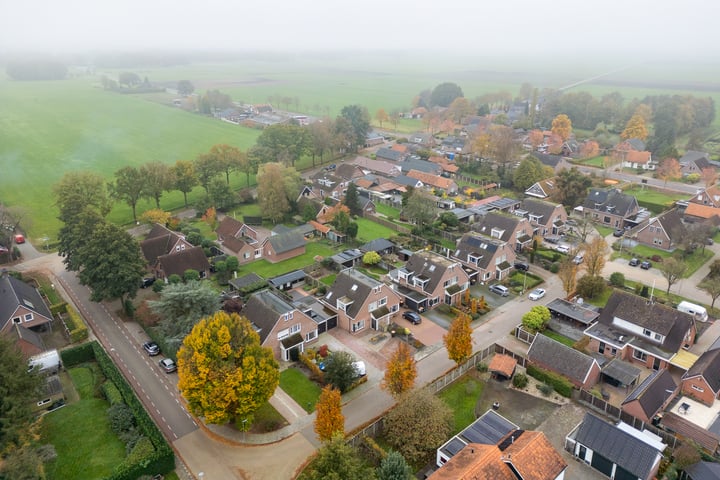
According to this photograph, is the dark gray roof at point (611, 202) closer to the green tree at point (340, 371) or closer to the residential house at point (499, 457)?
the residential house at point (499, 457)

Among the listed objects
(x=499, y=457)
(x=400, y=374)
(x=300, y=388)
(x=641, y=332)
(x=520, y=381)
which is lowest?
(x=300, y=388)

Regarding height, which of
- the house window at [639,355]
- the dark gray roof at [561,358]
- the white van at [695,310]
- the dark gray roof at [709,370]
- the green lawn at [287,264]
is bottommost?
the green lawn at [287,264]

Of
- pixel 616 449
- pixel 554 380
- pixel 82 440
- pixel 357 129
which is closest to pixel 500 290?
pixel 554 380

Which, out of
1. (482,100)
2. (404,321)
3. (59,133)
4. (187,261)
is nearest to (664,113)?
(482,100)

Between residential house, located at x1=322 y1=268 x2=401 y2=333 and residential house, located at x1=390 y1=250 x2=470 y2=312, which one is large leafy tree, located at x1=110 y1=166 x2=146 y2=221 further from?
residential house, located at x1=390 y1=250 x2=470 y2=312

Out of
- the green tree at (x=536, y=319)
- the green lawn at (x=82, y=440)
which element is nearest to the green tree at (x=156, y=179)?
the green lawn at (x=82, y=440)

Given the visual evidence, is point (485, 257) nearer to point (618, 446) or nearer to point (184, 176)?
point (618, 446)

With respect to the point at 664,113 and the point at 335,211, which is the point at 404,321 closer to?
the point at 335,211
